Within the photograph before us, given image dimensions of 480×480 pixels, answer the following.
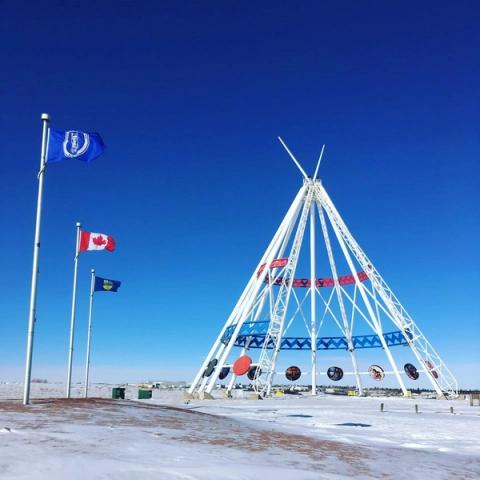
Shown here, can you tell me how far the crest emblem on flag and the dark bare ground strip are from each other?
996 cm

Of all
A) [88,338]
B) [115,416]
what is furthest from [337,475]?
[88,338]

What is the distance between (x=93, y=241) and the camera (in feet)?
97.3

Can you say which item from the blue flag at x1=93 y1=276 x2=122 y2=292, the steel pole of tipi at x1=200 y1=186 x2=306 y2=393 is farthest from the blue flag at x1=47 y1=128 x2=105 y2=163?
the steel pole of tipi at x1=200 y1=186 x2=306 y2=393

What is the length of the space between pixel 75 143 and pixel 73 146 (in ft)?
0.49

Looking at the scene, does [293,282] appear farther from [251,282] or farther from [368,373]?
[368,373]

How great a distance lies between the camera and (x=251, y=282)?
197 feet

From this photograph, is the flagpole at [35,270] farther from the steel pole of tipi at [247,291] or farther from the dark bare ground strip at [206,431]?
the steel pole of tipi at [247,291]

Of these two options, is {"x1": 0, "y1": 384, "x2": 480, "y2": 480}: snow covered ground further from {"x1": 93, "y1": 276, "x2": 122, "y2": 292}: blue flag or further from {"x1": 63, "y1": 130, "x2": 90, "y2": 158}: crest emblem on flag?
{"x1": 93, "y1": 276, "x2": 122, "y2": 292}: blue flag

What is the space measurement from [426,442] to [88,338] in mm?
24351

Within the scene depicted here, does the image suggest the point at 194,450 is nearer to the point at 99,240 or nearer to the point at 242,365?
the point at 99,240

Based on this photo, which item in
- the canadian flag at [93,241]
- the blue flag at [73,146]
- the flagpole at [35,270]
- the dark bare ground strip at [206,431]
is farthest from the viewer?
the canadian flag at [93,241]

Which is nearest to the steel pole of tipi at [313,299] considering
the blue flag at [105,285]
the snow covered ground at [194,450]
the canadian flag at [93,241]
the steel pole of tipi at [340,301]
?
the steel pole of tipi at [340,301]

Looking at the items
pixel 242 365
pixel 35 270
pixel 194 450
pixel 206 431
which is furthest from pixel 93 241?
pixel 242 365

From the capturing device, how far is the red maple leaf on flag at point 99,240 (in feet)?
97.4
